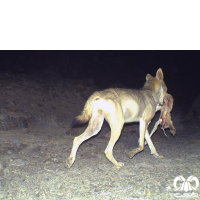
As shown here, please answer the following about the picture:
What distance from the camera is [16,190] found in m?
4.43

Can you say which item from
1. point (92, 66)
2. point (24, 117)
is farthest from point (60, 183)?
point (92, 66)

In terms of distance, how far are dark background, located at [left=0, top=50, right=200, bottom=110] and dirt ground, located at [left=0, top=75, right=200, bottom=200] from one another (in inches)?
185

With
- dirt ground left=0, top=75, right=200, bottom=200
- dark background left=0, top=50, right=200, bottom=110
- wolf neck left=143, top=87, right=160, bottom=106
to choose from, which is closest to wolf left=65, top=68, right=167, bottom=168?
wolf neck left=143, top=87, right=160, bottom=106

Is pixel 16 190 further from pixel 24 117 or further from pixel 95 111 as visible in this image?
pixel 24 117

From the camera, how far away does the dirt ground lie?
174 inches

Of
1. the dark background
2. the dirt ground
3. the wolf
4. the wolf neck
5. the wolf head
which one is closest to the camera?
the dirt ground

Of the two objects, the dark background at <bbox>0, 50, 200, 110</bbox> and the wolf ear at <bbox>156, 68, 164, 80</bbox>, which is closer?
the wolf ear at <bbox>156, 68, 164, 80</bbox>

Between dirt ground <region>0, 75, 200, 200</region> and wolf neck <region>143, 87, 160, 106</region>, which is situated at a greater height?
wolf neck <region>143, 87, 160, 106</region>

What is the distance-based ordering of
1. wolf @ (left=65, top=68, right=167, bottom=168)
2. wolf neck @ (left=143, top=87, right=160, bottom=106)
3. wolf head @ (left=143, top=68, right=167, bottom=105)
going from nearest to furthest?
wolf @ (left=65, top=68, right=167, bottom=168) < wolf neck @ (left=143, top=87, right=160, bottom=106) < wolf head @ (left=143, top=68, right=167, bottom=105)

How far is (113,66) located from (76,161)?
1506 cm

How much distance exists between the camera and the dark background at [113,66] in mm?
16672

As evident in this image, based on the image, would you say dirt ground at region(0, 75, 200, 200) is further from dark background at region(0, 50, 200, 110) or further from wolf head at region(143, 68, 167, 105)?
dark background at region(0, 50, 200, 110)

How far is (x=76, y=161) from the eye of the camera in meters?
6.18

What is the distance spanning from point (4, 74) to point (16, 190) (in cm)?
→ 1160
